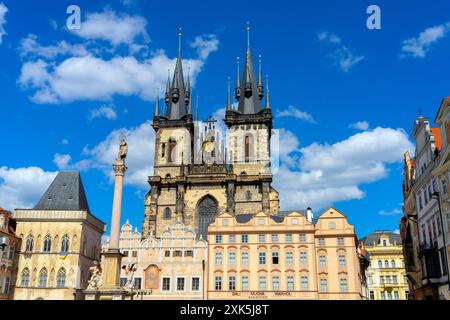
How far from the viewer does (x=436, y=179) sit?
3139 cm

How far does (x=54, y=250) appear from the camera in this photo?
45.5 m

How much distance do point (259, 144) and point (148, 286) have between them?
3149 centimetres

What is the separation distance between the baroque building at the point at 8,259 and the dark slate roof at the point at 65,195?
3993 millimetres

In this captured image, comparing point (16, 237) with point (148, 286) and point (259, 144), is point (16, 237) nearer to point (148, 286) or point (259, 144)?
point (148, 286)

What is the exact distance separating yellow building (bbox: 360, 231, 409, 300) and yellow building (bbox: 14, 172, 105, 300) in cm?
4687

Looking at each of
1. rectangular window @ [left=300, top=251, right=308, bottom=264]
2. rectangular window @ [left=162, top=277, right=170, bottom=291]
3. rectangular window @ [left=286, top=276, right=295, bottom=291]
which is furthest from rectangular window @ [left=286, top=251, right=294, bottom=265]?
rectangular window @ [left=162, top=277, right=170, bottom=291]

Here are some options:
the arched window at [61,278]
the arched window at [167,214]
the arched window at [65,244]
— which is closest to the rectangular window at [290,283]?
the arched window at [61,278]

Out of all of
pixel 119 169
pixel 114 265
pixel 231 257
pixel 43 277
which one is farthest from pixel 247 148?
pixel 114 265

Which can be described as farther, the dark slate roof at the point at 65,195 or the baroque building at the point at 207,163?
the baroque building at the point at 207,163

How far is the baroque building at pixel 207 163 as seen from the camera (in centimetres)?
6656

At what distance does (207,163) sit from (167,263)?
89.4 feet

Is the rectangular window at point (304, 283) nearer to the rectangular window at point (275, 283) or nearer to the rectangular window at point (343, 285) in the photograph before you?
the rectangular window at point (275, 283)
